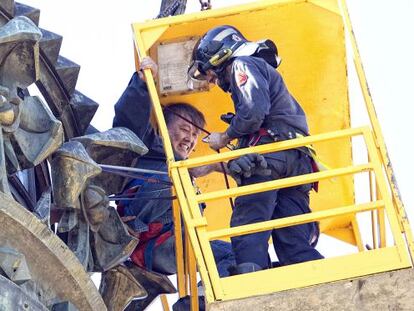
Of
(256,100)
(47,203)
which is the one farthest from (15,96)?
(256,100)

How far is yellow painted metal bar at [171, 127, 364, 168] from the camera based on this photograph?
14.7 meters

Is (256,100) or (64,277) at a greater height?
(256,100)

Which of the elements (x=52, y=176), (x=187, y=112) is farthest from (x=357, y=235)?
(x=52, y=176)

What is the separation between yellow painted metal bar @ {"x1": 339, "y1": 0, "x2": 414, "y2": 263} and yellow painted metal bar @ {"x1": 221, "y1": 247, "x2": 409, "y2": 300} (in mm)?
232

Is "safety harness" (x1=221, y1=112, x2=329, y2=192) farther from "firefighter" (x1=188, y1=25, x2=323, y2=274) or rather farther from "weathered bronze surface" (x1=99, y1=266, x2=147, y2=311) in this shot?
"weathered bronze surface" (x1=99, y1=266, x2=147, y2=311)

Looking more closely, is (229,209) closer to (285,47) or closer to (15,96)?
(285,47)

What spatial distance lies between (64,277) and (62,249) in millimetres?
278

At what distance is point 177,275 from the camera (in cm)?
1659

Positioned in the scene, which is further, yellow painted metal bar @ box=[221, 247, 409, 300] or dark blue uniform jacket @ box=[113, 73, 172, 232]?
dark blue uniform jacket @ box=[113, 73, 172, 232]

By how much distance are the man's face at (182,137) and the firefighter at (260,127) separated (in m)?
1.15

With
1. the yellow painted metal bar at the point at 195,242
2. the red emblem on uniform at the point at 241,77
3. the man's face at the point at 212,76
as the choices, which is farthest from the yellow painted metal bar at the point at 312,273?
the man's face at the point at 212,76

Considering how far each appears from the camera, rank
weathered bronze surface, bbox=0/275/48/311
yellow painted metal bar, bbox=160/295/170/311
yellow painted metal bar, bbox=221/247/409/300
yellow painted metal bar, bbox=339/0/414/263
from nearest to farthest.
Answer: weathered bronze surface, bbox=0/275/48/311, yellow painted metal bar, bbox=221/247/409/300, yellow painted metal bar, bbox=339/0/414/263, yellow painted metal bar, bbox=160/295/170/311

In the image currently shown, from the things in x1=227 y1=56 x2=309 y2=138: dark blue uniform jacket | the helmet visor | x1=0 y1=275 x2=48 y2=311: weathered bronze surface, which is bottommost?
x1=0 y1=275 x2=48 y2=311: weathered bronze surface

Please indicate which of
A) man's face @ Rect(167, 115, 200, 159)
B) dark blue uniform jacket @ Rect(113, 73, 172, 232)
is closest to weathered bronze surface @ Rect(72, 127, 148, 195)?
dark blue uniform jacket @ Rect(113, 73, 172, 232)
